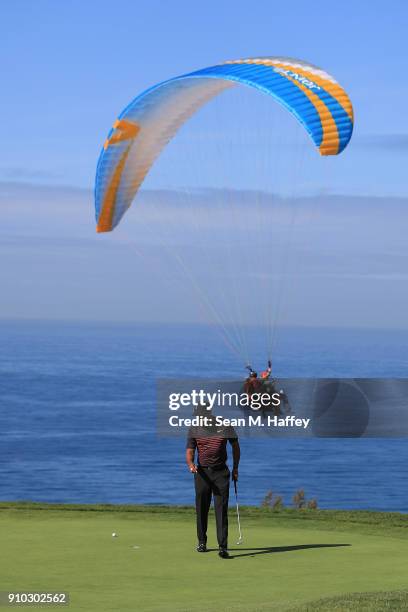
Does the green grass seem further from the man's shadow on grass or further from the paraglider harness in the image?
the paraglider harness

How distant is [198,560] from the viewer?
40.8 ft

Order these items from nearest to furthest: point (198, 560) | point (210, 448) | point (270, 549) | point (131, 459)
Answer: point (198, 560) → point (210, 448) → point (270, 549) → point (131, 459)

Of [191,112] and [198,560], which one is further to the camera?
[191,112]

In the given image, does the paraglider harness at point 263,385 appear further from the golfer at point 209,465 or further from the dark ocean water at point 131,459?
the dark ocean water at point 131,459

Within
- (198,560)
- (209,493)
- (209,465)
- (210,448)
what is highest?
(210,448)

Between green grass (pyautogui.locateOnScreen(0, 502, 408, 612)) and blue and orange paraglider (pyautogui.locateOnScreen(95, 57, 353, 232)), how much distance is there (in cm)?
480

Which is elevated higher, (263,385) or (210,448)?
(263,385)

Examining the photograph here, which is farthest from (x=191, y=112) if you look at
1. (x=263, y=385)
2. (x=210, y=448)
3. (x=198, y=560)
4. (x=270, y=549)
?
(x=198, y=560)

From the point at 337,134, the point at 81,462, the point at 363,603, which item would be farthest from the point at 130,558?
the point at 81,462

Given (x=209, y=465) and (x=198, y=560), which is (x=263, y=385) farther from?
(x=198, y=560)

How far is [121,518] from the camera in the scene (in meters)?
15.7

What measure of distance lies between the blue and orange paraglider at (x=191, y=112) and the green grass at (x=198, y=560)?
4804 millimetres

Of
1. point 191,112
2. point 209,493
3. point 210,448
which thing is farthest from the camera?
point 191,112

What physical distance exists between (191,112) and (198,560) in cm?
895
